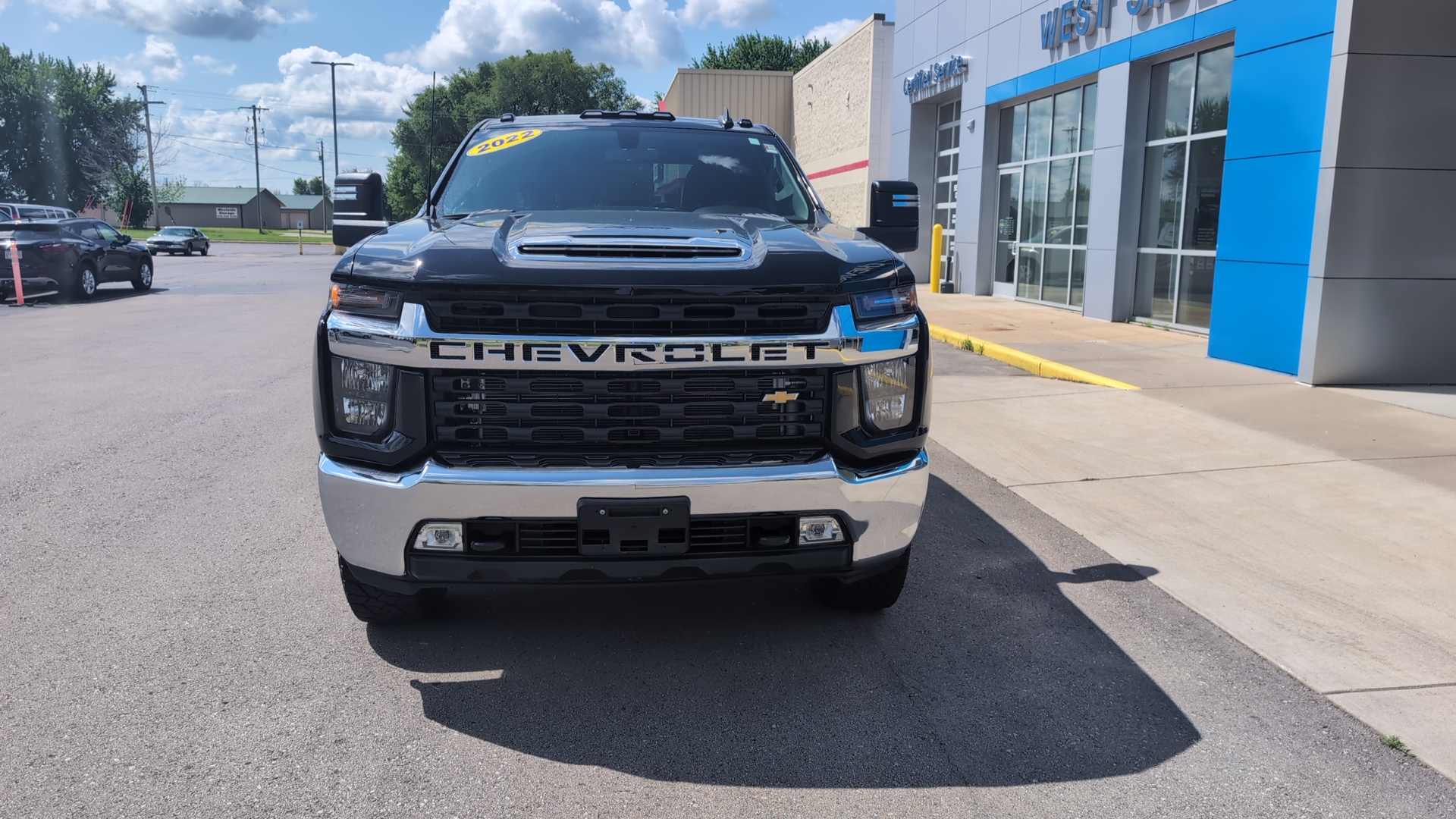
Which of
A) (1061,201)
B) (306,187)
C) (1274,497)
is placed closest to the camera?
(1274,497)

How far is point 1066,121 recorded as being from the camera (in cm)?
1622

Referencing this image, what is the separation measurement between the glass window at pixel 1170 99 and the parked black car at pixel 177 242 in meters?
42.1

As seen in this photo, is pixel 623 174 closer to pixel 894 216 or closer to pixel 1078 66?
pixel 894 216

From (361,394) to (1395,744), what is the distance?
10.6 feet

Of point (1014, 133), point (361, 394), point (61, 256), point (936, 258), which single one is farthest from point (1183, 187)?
point (61, 256)

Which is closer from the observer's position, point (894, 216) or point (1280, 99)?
point (894, 216)

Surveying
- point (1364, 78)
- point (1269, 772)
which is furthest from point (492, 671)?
point (1364, 78)


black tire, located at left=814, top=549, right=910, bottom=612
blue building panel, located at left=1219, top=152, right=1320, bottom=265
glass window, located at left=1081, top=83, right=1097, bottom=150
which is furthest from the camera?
glass window, located at left=1081, top=83, right=1097, bottom=150

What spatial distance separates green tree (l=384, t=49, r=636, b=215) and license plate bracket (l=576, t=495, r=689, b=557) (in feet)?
224

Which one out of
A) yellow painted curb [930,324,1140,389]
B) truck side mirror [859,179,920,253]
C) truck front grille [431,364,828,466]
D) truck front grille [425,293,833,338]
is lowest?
yellow painted curb [930,324,1140,389]

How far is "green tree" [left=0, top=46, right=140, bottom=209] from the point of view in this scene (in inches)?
2904

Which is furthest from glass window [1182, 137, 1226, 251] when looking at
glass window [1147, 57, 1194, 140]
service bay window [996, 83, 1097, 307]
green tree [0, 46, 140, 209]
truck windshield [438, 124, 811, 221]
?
green tree [0, 46, 140, 209]

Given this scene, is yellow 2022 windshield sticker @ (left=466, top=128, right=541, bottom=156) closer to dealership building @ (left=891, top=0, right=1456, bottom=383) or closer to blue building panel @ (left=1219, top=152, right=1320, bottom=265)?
dealership building @ (left=891, top=0, right=1456, bottom=383)

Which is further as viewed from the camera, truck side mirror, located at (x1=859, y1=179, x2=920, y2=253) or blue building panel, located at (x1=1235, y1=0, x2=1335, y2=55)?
blue building panel, located at (x1=1235, y1=0, x2=1335, y2=55)
